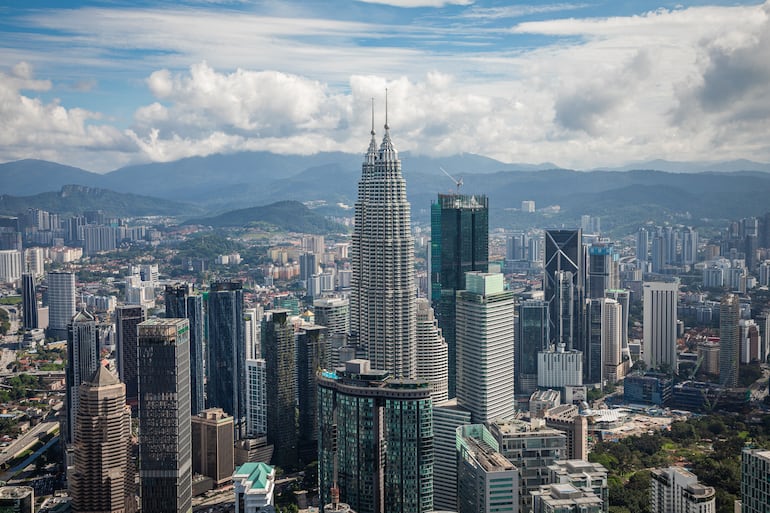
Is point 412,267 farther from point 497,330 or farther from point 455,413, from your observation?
point 455,413

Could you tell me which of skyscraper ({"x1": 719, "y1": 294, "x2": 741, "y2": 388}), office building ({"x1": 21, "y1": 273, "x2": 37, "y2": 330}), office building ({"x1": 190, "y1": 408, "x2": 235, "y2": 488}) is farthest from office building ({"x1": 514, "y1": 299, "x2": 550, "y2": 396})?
office building ({"x1": 21, "y1": 273, "x2": 37, "y2": 330})

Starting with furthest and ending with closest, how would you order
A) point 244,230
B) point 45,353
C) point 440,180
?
point 244,230 < point 440,180 < point 45,353

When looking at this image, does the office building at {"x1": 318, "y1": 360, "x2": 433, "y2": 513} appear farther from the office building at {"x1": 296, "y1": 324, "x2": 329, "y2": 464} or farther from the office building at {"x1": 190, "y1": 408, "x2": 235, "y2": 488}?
the office building at {"x1": 296, "y1": 324, "x2": 329, "y2": 464}

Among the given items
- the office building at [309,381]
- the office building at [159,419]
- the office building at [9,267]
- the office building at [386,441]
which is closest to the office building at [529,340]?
the office building at [309,381]

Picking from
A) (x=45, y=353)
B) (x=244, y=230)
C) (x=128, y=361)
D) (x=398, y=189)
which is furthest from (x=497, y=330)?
(x=244, y=230)

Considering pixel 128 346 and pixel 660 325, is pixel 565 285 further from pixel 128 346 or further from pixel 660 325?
pixel 128 346

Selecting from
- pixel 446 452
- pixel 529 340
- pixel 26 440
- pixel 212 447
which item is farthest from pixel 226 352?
pixel 529 340
